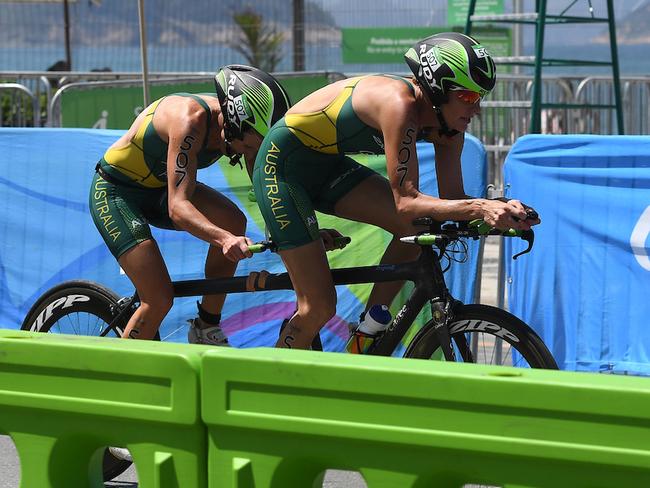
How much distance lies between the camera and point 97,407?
356cm

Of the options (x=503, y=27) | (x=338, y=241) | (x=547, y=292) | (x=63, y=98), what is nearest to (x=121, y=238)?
(x=338, y=241)

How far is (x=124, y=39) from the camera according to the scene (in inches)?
957

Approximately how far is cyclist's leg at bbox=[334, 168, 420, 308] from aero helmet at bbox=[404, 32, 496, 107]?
0.69m

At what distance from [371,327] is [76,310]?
1.45 metres

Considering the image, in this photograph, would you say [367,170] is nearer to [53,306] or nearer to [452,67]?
[452,67]

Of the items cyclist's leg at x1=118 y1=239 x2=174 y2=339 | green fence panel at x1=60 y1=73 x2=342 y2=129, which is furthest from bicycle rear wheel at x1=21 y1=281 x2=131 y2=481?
green fence panel at x1=60 y1=73 x2=342 y2=129

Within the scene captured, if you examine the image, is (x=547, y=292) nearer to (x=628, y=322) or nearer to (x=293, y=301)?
(x=628, y=322)

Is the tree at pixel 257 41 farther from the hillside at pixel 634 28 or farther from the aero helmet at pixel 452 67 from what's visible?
the aero helmet at pixel 452 67

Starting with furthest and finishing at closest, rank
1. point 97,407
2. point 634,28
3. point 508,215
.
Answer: point 634,28 < point 508,215 < point 97,407

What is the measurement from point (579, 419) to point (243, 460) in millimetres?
963

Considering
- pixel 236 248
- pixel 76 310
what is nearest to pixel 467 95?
pixel 236 248

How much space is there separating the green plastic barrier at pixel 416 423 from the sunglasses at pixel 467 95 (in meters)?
1.85

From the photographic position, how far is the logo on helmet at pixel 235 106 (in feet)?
17.0

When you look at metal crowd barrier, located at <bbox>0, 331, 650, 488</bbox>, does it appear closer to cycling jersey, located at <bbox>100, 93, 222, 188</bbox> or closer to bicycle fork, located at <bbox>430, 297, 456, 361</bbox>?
bicycle fork, located at <bbox>430, 297, 456, 361</bbox>
